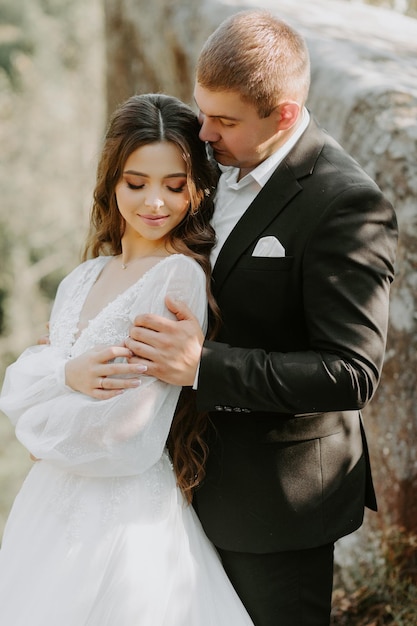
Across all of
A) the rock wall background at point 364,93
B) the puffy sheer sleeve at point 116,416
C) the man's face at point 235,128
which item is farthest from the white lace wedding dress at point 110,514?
the rock wall background at point 364,93

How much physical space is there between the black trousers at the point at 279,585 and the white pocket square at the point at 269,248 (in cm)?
92

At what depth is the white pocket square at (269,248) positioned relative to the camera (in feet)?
7.73

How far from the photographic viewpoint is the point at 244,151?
2.46 metres

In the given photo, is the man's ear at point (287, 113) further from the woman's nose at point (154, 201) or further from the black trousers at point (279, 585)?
the black trousers at point (279, 585)

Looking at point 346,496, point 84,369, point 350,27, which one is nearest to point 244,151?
point 84,369

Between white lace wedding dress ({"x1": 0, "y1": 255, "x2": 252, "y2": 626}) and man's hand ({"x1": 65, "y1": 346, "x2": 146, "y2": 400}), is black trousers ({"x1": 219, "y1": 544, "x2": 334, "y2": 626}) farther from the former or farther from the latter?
man's hand ({"x1": 65, "y1": 346, "x2": 146, "y2": 400})

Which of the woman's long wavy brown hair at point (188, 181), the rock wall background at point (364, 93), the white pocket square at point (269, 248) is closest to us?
the white pocket square at point (269, 248)

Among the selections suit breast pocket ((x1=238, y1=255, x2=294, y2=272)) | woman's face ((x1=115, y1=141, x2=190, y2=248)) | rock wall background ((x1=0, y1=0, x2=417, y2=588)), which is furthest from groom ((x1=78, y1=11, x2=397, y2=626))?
rock wall background ((x1=0, y1=0, x2=417, y2=588))

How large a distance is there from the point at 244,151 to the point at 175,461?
97cm

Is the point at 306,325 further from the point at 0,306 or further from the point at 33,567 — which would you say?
the point at 0,306

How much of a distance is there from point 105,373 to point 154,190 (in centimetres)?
58

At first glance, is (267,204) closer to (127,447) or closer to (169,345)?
(169,345)

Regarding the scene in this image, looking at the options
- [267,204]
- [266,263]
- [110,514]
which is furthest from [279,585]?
[267,204]

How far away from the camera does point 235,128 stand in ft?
7.95
